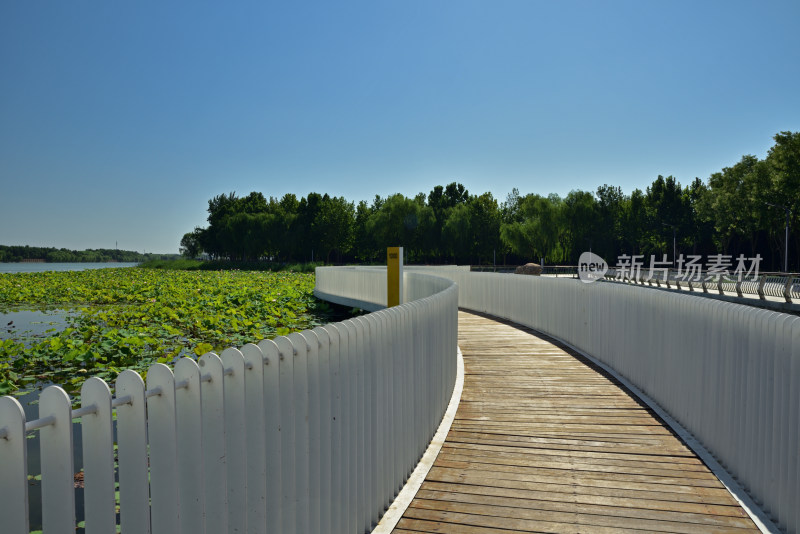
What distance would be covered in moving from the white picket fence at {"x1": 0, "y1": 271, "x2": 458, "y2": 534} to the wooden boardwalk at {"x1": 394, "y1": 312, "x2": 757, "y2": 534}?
72 centimetres

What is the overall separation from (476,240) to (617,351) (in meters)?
71.1

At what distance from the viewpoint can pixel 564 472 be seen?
5090 mm

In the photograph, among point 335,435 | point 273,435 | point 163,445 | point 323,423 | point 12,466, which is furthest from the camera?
point 335,435

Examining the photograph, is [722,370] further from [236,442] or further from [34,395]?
[34,395]

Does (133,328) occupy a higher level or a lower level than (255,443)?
lower

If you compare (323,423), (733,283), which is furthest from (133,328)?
(733,283)

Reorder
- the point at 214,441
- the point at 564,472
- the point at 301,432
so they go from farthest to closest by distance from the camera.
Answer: the point at 564,472
the point at 301,432
the point at 214,441

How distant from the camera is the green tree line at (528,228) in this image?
2829 inches

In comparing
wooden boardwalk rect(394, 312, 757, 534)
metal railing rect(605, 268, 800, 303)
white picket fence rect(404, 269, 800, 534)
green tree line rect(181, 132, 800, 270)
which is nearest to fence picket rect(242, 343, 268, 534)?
wooden boardwalk rect(394, 312, 757, 534)

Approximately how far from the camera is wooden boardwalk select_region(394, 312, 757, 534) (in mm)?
4176

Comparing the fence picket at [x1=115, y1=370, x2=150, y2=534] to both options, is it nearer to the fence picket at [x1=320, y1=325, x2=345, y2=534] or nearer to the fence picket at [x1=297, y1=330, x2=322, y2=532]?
the fence picket at [x1=297, y1=330, x2=322, y2=532]

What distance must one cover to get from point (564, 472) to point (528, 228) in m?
73.9

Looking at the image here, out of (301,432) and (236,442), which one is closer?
(236,442)

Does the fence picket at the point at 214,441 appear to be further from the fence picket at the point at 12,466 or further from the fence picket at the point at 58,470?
the fence picket at the point at 12,466
